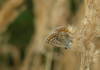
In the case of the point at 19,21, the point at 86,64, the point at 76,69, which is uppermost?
the point at 19,21

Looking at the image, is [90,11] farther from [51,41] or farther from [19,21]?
[19,21]

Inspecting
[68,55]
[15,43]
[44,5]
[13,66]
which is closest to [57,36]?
[68,55]

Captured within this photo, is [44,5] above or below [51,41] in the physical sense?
above

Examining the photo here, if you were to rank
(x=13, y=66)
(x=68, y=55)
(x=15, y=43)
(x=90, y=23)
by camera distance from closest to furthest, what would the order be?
(x=90, y=23) → (x=68, y=55) → (x=13, y=66) → (x=15, y=43)

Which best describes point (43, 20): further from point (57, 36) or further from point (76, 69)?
point (57, 36)

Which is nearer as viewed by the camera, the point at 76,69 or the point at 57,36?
the point at 57,36

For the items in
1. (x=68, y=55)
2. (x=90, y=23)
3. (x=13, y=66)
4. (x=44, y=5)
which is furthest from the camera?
(x=13, y=66)

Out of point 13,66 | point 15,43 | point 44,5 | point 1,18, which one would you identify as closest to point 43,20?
point 44,5
